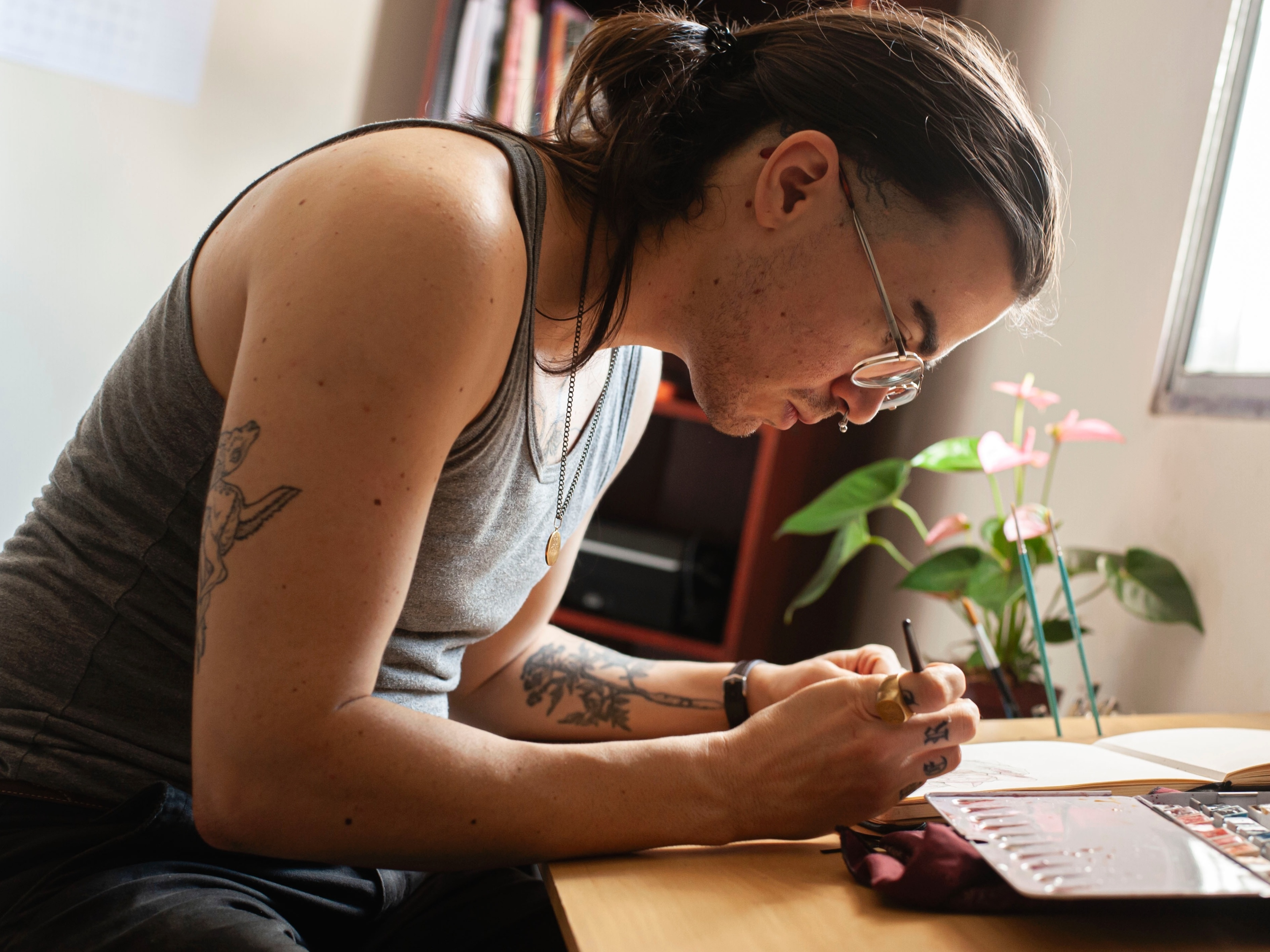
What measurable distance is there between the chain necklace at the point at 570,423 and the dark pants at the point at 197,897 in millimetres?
309

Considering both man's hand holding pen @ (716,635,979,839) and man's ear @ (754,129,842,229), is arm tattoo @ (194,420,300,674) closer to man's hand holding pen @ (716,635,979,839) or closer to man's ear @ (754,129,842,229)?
man's hand holding pen @ (716,635,979,839)

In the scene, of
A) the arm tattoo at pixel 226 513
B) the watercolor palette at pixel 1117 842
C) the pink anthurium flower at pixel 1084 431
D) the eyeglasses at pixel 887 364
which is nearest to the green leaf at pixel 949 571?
the pink anthurium flower at pixel 1084 431

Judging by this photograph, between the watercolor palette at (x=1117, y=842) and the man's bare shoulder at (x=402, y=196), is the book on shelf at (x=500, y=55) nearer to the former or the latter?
the man's bare shoulder at (x=402, y=196)

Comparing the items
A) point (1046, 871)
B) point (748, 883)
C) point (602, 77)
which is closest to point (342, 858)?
point (748, 883)

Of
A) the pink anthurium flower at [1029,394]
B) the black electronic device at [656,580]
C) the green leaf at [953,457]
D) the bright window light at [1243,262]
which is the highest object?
the bright window light at [1243,262]

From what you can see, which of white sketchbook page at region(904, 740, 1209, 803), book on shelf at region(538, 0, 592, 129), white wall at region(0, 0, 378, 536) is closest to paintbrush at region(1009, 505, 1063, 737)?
white sketchbook page at region(904, 740, 1209, 803)

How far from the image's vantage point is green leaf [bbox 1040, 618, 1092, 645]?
1.34 m

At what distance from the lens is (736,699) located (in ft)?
3.23

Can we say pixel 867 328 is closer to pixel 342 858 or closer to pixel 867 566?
pixel 342 858

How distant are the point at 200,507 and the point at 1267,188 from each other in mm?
1310

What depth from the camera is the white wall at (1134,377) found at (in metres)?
1.17

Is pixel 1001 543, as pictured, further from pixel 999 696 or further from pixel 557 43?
pixel 557 43

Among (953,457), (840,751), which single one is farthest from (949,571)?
(840,751)

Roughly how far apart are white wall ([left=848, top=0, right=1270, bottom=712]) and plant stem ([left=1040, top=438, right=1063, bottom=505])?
0.02m
